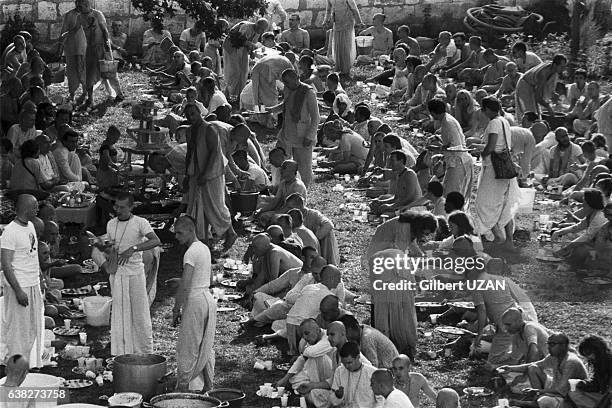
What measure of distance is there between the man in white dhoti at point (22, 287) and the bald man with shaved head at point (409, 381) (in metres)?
3.31

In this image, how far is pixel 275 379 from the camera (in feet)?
49.3

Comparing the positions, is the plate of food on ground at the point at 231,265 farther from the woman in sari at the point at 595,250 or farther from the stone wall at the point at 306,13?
the stone wall at the point at 306,13

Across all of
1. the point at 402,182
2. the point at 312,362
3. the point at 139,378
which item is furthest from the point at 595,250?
the point at 139,378

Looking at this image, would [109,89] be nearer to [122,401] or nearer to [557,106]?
[557,106]

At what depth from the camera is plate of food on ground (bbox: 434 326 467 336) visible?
16.1 meters

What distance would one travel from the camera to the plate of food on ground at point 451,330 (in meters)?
16.1

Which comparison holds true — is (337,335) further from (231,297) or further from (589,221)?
(589,221)

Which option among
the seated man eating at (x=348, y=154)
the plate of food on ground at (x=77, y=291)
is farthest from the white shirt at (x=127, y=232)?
the seated man eating at (x=348, y=154)

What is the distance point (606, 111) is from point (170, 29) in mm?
10790

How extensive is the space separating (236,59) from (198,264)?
1312 cm

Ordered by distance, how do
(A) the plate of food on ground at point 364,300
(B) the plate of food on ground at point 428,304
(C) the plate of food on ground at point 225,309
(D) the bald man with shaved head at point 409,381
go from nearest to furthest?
(D) the bald man with shaved head at point 409,381 → (B) the plate of food on ground at point 428,304 → (C) the plate of food on ground at point 225,309 → (A) the plate of food on ground at point 364,300

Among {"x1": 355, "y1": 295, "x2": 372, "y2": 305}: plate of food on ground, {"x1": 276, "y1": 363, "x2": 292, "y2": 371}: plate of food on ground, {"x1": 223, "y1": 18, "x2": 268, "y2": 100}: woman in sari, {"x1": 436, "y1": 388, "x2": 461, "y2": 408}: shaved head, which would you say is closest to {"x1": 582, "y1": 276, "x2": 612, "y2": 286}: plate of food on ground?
{"x1": 355, "y1": 295, "x2": 372, "y2": 305}: plate of food on ground

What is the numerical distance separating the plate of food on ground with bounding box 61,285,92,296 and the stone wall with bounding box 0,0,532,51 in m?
13.5

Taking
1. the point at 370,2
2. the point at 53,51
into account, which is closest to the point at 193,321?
the point at 53,51
